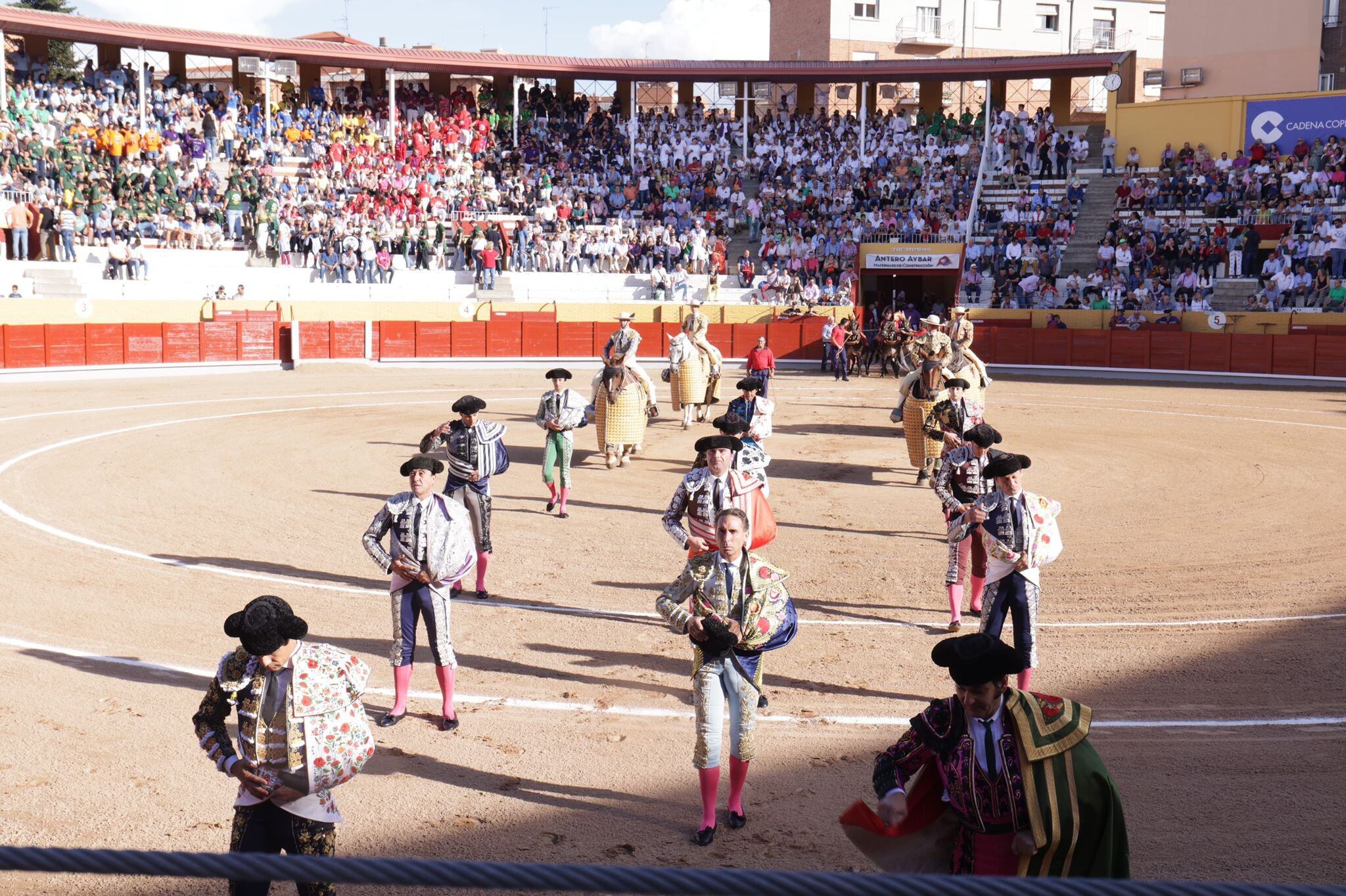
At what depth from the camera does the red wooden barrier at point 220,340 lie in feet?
98.1

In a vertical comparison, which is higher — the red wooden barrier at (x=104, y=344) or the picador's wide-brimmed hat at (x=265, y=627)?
the red wooden barrier at (x=104, y=344)

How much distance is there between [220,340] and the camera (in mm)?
30141

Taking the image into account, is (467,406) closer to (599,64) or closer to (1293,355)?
(1293,355)

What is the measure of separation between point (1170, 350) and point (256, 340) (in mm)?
21972

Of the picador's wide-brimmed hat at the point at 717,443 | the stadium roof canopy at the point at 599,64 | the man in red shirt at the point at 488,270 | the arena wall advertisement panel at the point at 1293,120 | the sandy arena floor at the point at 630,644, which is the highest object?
the stadium roof canopy at the point at 599,64

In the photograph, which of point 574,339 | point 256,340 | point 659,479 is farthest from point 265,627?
point 574,339

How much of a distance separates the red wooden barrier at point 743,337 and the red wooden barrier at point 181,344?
13.5 metres

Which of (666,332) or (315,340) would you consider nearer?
(315,340)

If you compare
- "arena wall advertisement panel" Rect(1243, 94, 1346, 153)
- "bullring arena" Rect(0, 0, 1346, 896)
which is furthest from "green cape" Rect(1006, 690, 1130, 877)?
"arena wall advertisement panel" Rect(1243, 94, 1346, 153)

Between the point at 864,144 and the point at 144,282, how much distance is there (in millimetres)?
22697

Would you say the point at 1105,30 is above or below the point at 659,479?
above

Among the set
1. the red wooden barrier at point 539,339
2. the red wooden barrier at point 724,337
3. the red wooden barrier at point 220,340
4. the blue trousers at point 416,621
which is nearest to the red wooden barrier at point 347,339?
the red wooden barrier at point 220,340

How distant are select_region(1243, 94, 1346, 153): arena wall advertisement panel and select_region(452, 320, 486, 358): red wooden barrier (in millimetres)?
22255

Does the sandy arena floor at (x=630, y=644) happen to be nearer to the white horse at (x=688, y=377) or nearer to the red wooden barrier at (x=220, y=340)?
the white horse at (x=688, y=377)
